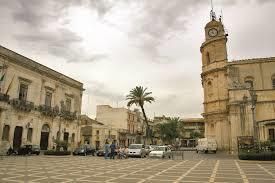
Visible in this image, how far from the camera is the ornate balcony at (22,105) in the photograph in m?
32.9

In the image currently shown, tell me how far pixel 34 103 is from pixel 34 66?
15.9 feet

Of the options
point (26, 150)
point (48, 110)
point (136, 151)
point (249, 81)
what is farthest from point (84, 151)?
point (249, 81)

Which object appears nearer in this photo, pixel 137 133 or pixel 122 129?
pixel 122 129

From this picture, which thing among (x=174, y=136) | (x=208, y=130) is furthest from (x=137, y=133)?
(x=208, y=130)

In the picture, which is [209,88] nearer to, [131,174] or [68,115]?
[68,115]

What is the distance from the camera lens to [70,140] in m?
44.2

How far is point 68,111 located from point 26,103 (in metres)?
9.09

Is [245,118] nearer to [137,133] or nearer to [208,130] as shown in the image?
[208,130]

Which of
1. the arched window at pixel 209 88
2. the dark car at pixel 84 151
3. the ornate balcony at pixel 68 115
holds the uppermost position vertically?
the arched window at pixel 209 88

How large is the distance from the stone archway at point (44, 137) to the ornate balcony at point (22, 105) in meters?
4.29

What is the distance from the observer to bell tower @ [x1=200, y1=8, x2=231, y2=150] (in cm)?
4547

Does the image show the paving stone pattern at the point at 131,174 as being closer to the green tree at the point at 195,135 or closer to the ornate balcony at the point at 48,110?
the ornate balcony at the point at 48,110

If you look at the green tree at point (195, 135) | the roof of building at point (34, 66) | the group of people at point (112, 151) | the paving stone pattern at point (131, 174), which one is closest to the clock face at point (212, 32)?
the roof of building at point (34, 66)

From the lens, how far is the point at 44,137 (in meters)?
38.6
